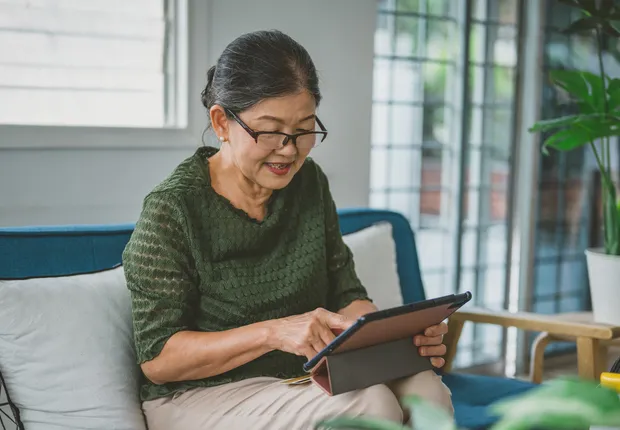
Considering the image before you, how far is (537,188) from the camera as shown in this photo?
3.79 meters

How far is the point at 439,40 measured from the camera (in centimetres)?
362

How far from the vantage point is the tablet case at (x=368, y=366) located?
150 cm

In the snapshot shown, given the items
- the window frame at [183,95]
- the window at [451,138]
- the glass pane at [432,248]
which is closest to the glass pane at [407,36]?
the window at [451,138]

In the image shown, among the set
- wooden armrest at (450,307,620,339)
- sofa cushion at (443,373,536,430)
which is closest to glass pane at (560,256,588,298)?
wooden armrest at (450,307,620,339)

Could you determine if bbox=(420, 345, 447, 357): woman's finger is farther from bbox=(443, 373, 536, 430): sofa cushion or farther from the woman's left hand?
bbox=(443, 373, 536, 430): sofa cushion

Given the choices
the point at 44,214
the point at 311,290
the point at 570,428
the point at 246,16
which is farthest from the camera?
the point at 246,16

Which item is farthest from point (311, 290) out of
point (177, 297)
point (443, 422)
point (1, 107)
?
point (443, 422)

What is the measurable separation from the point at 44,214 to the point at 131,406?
0.88 m

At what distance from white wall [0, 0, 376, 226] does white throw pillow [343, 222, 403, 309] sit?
2.22ft

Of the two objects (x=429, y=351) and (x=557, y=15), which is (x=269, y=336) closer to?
(x=429, y=351)

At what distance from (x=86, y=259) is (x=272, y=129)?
54cm

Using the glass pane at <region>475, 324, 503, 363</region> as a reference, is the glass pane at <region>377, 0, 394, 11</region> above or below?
above

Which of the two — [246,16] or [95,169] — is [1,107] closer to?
[95,169]

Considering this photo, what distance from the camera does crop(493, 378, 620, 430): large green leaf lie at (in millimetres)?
498
